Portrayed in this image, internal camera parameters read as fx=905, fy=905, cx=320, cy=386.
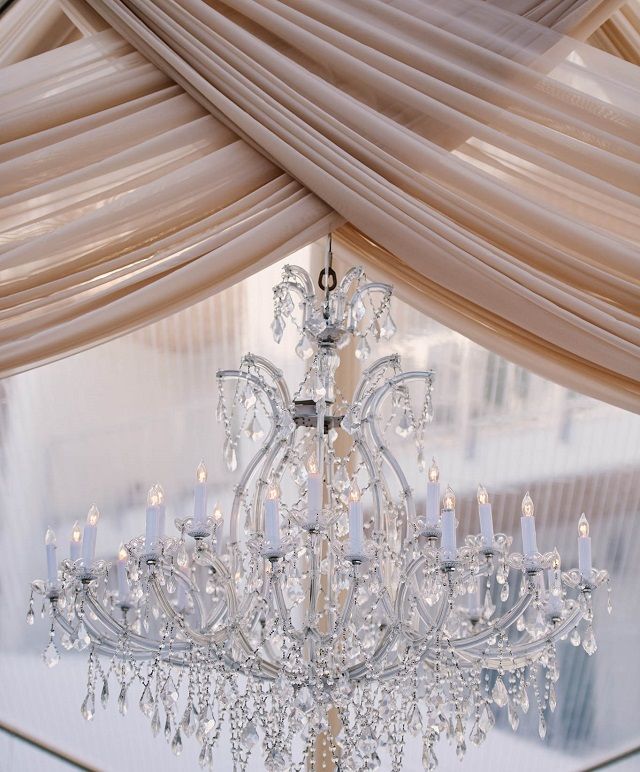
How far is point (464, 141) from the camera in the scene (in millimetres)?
1393

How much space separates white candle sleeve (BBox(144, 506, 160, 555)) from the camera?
1.23 metres

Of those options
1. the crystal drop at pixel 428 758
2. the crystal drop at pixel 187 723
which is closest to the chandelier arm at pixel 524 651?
the crystal drop at pixel 428 758

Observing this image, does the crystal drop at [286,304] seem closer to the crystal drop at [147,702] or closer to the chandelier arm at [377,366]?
the chandelier arm at [377,366]

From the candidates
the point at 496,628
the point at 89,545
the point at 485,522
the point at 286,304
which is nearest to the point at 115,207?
the point at 286,304

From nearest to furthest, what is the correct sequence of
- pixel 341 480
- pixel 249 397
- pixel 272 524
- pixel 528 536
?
pixel 272 524 < pixel 528 536 < pixel 249 397 < pixel 341 480

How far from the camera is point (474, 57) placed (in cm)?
141

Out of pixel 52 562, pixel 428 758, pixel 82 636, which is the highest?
pixel 52 562

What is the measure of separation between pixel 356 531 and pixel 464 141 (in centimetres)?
63

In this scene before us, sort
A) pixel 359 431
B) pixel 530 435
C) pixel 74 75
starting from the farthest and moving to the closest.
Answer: pixel 530 435 → pixel 74 75 → pixel 359 431

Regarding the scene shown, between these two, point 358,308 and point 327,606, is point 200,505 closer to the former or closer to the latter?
point 327,606

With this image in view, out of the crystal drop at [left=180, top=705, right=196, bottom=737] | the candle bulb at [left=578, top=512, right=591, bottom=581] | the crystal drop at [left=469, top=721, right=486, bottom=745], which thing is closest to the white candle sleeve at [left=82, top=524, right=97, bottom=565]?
the crystal drop at [left=180, top=705, right=196, bottom=737]

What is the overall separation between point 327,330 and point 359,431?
0.63 ft

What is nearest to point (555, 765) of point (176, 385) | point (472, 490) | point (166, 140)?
point (472, 490)

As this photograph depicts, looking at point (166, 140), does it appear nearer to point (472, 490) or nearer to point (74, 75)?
point (74, 75)
